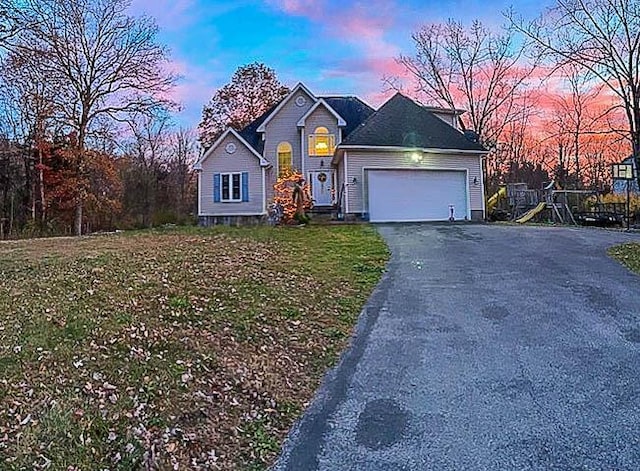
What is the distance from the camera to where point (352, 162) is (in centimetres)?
1928

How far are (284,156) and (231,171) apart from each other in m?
2.33

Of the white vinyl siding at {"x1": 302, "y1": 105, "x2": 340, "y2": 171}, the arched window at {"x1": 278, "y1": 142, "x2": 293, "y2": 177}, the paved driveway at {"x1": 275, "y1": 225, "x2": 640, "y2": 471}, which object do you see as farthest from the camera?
the arched window at {"x1": 278, "y1": 142, "x2": 293, "y2": 177}

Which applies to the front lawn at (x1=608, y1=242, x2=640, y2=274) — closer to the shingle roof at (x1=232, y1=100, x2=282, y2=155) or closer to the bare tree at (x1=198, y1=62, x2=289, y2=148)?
the shingle roof at (x1=232, y1=100, x2=282, y2=155)

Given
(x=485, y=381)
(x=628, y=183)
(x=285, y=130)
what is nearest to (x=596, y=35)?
(x=628, y=183)

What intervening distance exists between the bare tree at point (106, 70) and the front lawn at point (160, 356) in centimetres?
1508

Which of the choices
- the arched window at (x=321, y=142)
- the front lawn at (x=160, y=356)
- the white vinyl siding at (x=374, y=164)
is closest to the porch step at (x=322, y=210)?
the white vinyl siding at (x=374, y=164)

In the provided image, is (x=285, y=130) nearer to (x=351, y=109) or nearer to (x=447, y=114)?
(x=351, y=109)

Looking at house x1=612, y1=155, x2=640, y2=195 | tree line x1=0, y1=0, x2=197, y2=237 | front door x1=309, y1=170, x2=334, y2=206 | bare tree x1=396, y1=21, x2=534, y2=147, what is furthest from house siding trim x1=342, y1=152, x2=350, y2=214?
bare tree x1=396, y1=21, x2=534, y2=147

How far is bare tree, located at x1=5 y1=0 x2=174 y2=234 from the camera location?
22109 millimetres

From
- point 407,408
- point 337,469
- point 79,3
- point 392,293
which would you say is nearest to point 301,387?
point 407,408

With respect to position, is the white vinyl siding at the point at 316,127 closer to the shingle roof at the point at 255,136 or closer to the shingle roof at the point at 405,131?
the shingle roof at the point at 255,136

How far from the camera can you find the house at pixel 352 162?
19391 millimetres

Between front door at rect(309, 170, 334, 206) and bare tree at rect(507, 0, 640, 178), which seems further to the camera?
front door at rect(309, 170, 334, 206)

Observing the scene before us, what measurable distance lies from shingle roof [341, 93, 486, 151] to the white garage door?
3.45 ft
